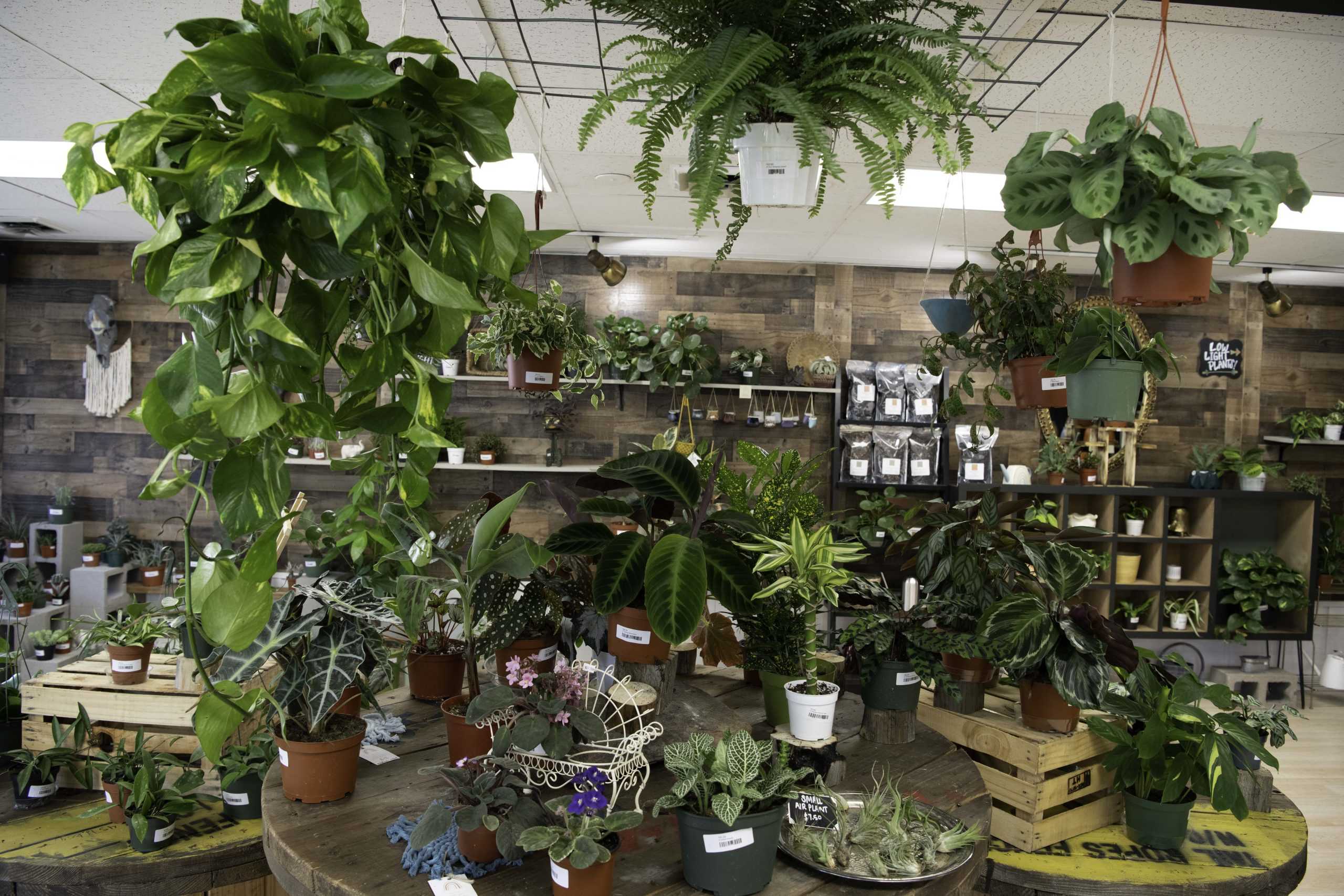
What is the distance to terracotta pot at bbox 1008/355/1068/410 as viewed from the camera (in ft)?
8.13

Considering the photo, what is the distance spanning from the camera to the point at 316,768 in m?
1.60

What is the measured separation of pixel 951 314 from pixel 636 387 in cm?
326

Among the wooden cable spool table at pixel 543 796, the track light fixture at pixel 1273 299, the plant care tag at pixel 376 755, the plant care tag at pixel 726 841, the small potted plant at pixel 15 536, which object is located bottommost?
the small potted plant at pixel 15 536

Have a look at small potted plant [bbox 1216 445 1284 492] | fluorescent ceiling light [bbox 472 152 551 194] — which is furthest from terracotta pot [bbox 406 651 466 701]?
small potted plant [bbox 1216 445 1284 492]

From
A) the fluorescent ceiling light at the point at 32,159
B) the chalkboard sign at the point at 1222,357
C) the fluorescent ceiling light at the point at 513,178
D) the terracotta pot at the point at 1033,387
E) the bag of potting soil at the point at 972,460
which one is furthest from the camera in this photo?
the chalkboard sign at the point at 1222,357

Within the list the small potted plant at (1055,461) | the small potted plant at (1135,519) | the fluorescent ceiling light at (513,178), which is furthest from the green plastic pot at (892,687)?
the small potted plant at (1135,519)

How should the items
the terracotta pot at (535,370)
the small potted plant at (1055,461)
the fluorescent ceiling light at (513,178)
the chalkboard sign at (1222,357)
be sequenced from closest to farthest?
the terracotta pot at (535,370) → the fluorescent ceiling light at (513,178) → the small potted plant at (1055,461) → the chalkboard sign at (1222,357)

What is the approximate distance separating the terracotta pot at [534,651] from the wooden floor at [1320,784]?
9.97 feet

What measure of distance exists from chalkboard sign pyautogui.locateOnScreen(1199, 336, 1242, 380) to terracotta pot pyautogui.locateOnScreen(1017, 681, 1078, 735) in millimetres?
4913

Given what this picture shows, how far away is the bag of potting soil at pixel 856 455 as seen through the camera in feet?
18.7

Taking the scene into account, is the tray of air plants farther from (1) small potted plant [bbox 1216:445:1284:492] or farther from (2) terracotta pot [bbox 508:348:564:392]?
(1) small potted plant [bbox 1216:445:1284:492]

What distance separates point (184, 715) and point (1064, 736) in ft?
7.92

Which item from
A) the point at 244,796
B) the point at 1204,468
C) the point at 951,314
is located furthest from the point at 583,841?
the point at 1204,468

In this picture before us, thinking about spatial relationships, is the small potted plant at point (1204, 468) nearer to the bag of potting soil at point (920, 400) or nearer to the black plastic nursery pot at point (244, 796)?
the bag of potting soil at point (920, 400)
